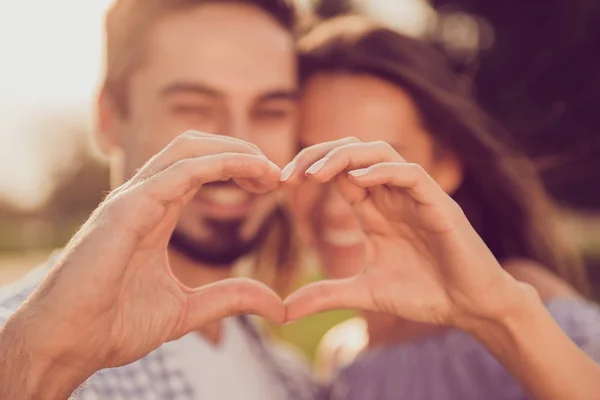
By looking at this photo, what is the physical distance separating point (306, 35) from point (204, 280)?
1.36 metres

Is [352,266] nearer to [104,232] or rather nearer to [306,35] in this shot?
[306,35]

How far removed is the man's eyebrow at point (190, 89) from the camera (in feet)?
8.87

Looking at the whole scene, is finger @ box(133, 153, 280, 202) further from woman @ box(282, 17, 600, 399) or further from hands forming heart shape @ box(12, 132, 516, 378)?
woman @ box(282, 17, 600, 399)

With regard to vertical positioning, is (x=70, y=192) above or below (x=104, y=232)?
below

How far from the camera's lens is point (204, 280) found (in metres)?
2.85

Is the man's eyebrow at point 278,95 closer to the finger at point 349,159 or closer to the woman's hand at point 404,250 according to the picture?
the woman's hand at point 404,250

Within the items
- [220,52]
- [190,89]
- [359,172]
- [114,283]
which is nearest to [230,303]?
[114,283]

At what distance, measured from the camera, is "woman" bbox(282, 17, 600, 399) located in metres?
1.57

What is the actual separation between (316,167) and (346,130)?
1.28 meters

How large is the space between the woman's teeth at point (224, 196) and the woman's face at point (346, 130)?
14.3 inches

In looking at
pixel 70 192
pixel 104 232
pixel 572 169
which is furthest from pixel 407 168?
pixel 70 192

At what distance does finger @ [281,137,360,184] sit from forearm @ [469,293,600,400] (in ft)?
2.13

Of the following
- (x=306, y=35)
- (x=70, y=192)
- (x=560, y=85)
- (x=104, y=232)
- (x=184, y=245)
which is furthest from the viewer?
(x=70, y=192)

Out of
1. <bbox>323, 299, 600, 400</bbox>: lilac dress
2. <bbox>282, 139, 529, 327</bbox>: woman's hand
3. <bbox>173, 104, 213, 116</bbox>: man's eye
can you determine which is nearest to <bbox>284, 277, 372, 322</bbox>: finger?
<bbox>282, 139, 529, 327</bbox>: woman's hand
